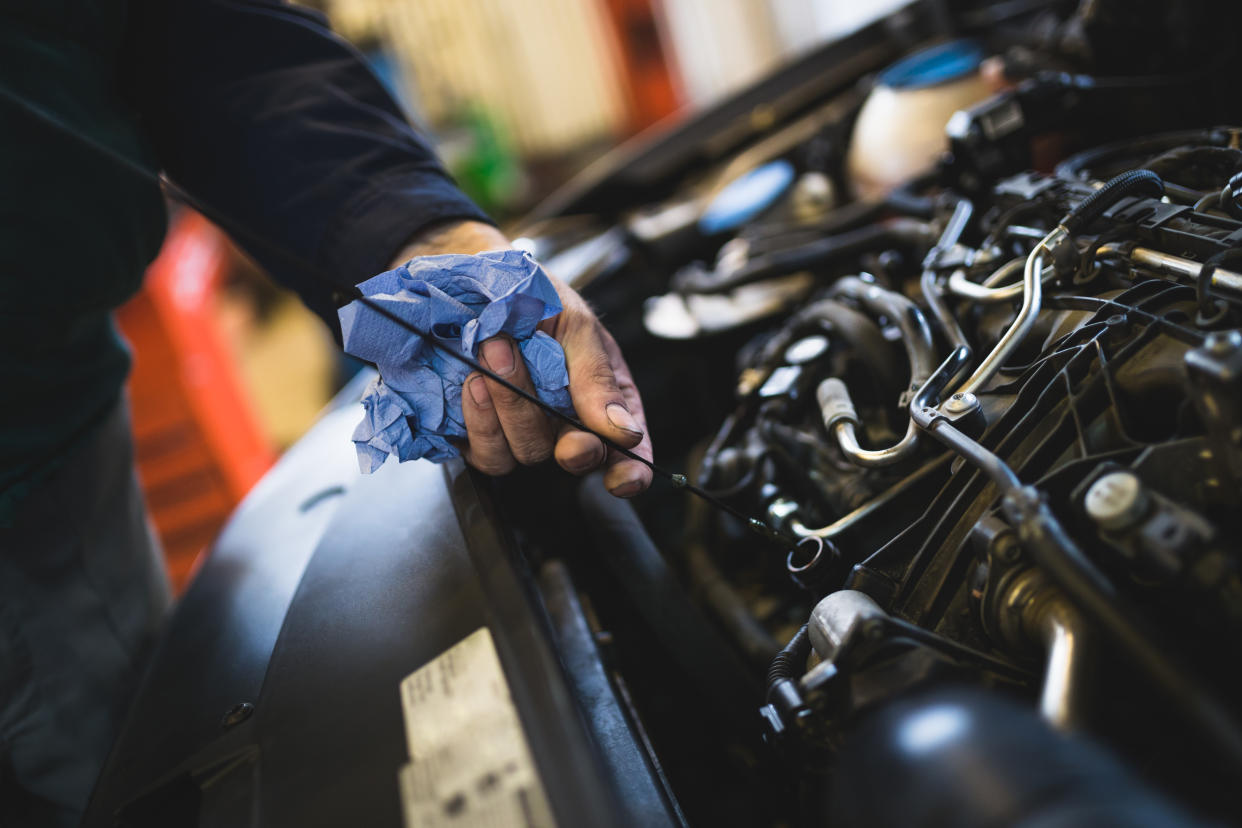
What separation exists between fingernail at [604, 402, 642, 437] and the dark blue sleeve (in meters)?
0.39

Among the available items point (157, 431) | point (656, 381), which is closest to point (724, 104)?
point (656, 381)

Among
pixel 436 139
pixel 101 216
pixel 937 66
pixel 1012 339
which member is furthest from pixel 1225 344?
pixel 436 139

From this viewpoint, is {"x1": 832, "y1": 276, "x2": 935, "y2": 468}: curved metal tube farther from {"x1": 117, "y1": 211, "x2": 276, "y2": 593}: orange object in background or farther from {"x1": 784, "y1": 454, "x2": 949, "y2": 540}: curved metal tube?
{"x1": 117, "y1": 211, "x2": 276, "y2": 593}: orange object in background

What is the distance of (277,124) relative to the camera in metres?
1.00

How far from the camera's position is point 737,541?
35.3 inches

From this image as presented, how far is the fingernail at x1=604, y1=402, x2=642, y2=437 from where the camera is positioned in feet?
2.29

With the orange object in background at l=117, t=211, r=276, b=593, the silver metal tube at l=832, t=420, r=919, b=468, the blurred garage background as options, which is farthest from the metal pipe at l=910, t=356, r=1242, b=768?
the orange object in background at l=117, t=211, r=276, b=593

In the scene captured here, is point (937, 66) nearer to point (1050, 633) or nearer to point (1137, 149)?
point (1137, 149)

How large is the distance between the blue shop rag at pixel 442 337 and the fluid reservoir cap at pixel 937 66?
2.64ft

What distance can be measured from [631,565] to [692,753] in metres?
0.29

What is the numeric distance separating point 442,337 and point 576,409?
0.14 metres

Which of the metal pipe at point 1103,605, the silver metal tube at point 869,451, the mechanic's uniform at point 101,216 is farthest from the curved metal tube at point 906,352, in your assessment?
the mechanic's uniform at point 101,216

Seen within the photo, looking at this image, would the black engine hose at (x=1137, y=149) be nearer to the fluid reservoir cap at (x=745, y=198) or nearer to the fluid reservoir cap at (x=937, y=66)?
the fluid reservoir cap at (x=937, y=66)

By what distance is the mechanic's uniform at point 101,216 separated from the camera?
0.91 m
